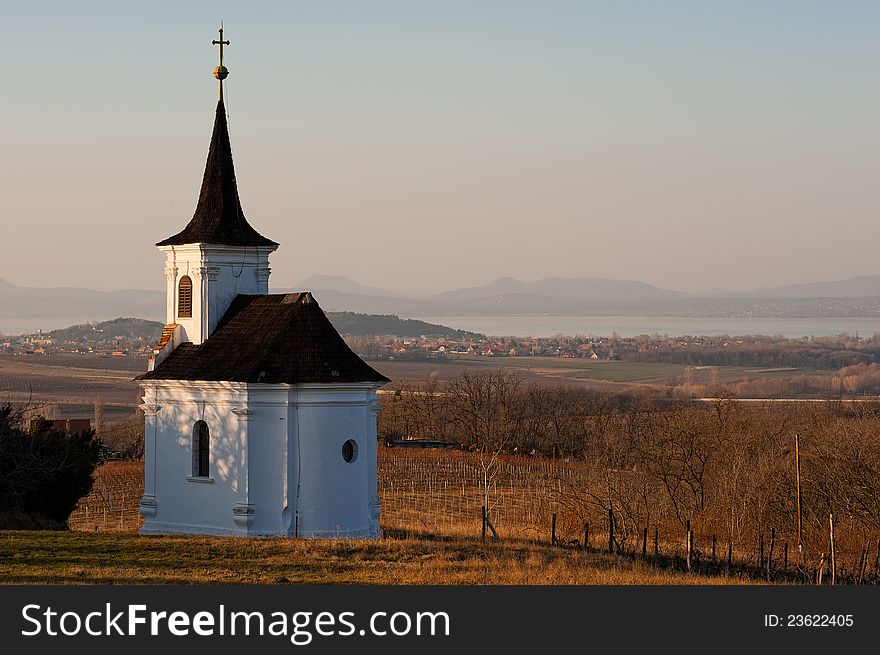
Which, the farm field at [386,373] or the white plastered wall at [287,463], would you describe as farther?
the farm field at [386,373]

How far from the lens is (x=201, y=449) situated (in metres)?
33.7

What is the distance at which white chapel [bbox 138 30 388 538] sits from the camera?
32094mm

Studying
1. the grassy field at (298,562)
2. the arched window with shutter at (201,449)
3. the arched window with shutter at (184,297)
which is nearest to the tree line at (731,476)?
the grassy field at (298,562)

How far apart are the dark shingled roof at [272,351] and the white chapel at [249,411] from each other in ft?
0.12

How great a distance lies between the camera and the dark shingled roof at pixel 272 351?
32281 millimetres

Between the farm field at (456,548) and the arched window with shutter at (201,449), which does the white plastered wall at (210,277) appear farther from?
the farm field at (456,548)

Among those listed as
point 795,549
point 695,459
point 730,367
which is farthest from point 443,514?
point 730,367

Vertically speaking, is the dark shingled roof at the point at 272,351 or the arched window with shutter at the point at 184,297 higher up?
the arched window with shutter at the point at 184,297

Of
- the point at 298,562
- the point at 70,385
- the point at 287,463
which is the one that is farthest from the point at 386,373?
the point at 298,562

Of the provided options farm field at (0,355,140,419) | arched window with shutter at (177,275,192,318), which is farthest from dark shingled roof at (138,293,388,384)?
farm field at (0,355,140,419)

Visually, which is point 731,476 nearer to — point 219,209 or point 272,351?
point 272,351

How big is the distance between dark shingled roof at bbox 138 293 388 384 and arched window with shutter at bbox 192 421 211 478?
1.33 metres

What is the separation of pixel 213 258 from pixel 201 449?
17.1 ft

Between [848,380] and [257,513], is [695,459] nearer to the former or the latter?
[257,513]
